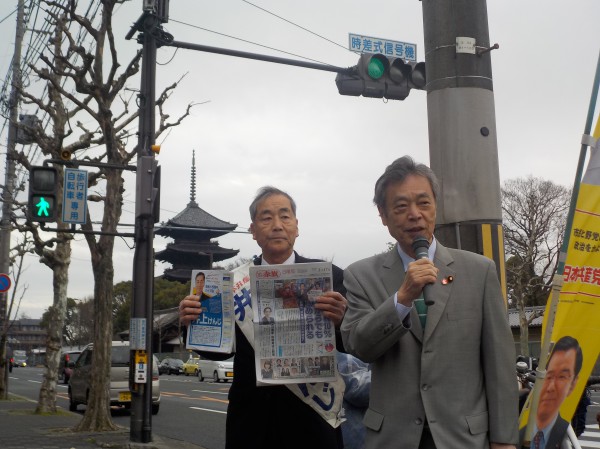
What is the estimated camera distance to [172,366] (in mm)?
55688

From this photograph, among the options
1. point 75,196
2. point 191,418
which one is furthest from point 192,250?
point 75,196

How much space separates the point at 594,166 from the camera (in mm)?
3586

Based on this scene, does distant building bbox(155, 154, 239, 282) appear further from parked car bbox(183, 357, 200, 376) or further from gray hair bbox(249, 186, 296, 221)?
gray hair bbox(249, 186, 296, 221)

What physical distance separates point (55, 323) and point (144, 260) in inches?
352

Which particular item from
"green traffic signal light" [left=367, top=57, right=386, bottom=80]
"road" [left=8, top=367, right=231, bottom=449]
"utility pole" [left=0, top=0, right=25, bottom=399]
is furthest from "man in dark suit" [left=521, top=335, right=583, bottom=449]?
"utility pole" [left=0, top=0, right=25, bottom=399]

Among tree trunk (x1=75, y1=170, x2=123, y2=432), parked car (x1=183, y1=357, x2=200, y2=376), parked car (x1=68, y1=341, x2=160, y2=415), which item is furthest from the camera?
parked car (x1=183, y1=357, x2=200, y2=376)

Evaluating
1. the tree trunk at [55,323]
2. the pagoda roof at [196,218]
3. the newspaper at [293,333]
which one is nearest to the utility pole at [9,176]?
the tree trunk at [55,323]

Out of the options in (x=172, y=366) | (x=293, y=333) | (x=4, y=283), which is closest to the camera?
(x=293, y=333)

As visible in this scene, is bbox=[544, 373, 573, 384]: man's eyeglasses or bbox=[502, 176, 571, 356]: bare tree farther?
bbox=[502, 176, 571, 356]: bare tree

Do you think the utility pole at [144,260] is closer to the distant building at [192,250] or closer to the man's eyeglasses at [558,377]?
the man's eyeglasses at [558,377]

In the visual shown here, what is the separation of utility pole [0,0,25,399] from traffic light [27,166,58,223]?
384 inches

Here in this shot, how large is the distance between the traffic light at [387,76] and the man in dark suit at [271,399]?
5.81 m

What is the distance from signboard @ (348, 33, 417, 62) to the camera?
30.3 ft

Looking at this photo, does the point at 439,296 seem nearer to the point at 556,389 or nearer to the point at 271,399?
the point at 271,399
